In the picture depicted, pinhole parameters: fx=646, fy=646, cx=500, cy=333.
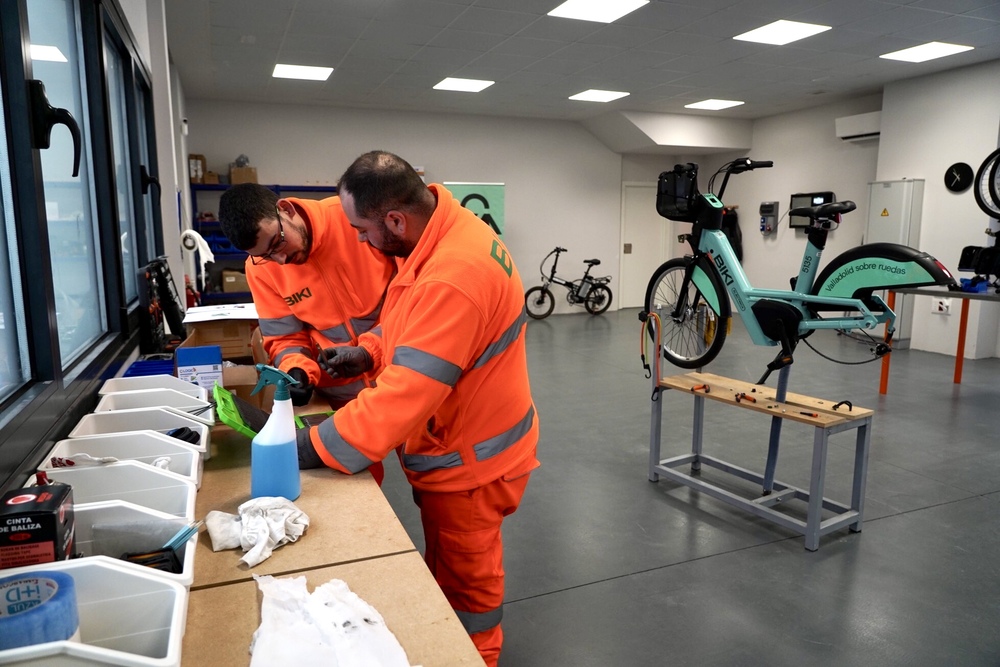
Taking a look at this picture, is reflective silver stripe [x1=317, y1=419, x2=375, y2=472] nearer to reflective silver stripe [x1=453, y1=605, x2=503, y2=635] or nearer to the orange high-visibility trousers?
the orange high-visibility trousers

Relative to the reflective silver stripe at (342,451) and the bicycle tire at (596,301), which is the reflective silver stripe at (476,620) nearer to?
the reflective silver stripe at (342,451)

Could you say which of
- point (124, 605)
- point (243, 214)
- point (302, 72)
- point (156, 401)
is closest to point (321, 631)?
point (124, 605)

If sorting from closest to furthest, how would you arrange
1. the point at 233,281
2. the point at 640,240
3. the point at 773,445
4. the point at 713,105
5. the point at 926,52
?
the point at 773,445
the point at 926,52
the point at 233,281
the point at 713,105
the point at 640,240

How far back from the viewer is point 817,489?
9.47 ft

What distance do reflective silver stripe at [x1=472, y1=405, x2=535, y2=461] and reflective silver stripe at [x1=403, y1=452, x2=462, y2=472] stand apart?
5 centimetres

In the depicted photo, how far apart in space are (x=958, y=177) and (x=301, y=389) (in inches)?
307

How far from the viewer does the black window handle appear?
156 cm

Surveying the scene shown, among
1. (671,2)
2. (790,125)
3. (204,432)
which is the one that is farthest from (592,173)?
(204,432)

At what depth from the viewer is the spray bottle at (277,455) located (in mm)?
1335

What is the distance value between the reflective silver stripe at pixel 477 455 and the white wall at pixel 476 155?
Result: 8260 millimetres

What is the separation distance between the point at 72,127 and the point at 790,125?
9.99m

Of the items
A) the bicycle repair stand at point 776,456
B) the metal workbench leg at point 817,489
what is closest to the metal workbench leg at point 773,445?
the bicycle repair stand at point 776,456

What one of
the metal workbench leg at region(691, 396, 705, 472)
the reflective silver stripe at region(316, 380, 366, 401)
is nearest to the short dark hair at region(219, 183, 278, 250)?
the reflective silver stripe at region(316, 380, 366, 401)

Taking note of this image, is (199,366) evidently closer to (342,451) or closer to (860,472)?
(342,451)
